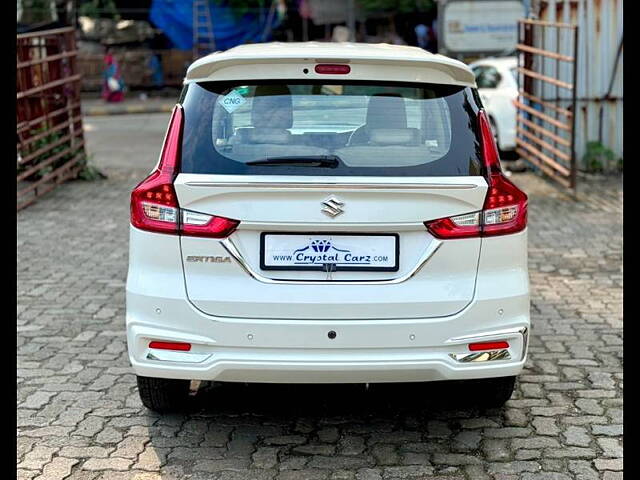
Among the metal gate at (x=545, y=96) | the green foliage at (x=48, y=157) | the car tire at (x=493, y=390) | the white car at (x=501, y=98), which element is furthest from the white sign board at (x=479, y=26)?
the car tire at (x=493, y=390)

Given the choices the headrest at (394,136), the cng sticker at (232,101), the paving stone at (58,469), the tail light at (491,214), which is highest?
the cng sticker at (232,101)

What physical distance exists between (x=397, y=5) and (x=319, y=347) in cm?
2408

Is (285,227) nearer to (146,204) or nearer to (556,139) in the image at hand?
(146,204)

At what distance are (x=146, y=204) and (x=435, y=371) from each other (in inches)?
56.0

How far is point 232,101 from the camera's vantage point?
15.5 ft

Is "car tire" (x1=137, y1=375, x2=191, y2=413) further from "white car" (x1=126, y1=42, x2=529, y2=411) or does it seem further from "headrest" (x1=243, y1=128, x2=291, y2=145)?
"headrest" (x1=243, y1=128, x2=291, y2=145)

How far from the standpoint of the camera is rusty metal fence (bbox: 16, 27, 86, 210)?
1227cm

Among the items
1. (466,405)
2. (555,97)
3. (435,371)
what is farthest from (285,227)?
(555,97)

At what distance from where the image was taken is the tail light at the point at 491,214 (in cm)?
452

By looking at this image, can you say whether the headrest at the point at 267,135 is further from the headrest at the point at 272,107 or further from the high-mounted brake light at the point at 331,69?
the high-mounted brake light at the point at 331,69

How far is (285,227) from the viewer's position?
444 centimetres

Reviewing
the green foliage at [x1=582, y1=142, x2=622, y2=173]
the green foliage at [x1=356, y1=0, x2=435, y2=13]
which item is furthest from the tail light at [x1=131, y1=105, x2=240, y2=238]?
the green foliage at [x1=356, y1=0, x2=435, y2=13]

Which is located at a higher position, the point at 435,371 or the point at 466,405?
the point at 435,371

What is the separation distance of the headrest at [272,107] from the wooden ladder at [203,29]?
23.6m
